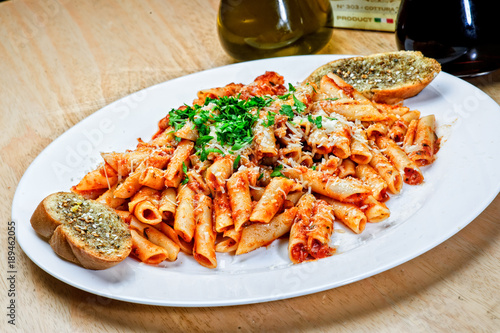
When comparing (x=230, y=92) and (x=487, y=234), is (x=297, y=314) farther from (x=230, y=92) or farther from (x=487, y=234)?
(x=230, y=92)

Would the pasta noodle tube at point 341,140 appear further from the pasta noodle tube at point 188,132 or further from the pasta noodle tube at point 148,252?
the pasta noodle tube at point 148,252

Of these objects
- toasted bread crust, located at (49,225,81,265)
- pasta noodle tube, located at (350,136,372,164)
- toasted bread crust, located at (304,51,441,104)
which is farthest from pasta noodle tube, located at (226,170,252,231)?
toasted bread crust, located at (304,51,441,104)

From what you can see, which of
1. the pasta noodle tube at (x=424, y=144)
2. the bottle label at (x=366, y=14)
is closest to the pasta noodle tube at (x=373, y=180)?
the pasta noodle tube at (x=424, y=144)

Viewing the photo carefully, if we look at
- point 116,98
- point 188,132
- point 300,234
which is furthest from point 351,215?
point 116,98

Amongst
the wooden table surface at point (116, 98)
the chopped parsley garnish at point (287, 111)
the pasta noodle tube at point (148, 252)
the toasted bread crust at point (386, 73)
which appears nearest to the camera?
the wooden table surface at point (116, 98)

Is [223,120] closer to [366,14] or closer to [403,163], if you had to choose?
[403,163]

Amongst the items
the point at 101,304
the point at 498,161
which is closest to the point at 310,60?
the point at 498,161
